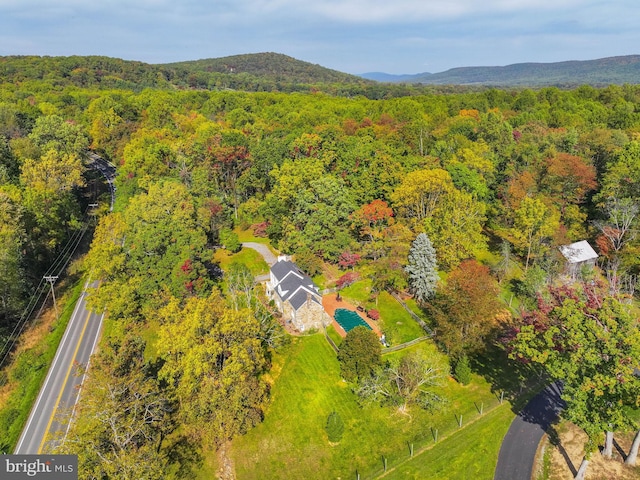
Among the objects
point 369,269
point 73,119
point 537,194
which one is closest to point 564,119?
point 537,194

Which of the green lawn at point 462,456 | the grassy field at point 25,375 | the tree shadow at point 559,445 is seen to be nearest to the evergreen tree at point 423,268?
the green lawn at point 462,456

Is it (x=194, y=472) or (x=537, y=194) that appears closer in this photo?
(x=194, y=472)

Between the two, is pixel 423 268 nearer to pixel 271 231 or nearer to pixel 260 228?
pixel 271 231

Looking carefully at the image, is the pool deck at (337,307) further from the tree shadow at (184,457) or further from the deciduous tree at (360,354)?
the tree shadow at (184,457)

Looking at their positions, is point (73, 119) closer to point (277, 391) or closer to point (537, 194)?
point (277, 391)

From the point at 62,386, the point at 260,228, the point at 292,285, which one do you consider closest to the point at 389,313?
the point at 292,285
